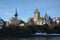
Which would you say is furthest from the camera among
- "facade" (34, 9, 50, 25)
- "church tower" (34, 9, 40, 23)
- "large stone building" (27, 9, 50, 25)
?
"church tower" (34, 9, 40, 23)

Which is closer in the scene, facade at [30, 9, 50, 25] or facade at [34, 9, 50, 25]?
facade at [34, 9, 50, 25]

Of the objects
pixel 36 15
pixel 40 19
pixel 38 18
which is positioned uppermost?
pixel 36 15

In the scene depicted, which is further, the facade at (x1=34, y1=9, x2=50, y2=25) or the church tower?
the church tower

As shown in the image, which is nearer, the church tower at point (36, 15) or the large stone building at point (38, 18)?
the large stone building at point (38, 18)

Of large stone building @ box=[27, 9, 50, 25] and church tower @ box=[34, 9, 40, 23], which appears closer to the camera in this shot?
large stone building @ box=[27, 9, 50, 25]

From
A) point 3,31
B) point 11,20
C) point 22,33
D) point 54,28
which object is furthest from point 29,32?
point 11,20

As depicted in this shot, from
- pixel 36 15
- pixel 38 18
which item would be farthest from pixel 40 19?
pixel 36 15

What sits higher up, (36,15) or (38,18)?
(36,15)

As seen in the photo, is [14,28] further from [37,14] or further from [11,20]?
[37,14]

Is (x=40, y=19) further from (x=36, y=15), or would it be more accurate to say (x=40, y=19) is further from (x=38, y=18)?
(x=36, y=15)

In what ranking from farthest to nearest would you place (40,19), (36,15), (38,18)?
(38,18)
(36,15)
(40,19)

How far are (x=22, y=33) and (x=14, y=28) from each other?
4414mm

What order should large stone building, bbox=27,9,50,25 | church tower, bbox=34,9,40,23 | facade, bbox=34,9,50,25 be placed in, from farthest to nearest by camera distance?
church tower, bbox=34,9,40,23, large stone building, bbox=27,9,50,25, facade, bbox=34,9,50,25

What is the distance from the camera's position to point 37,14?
98.5 metres
